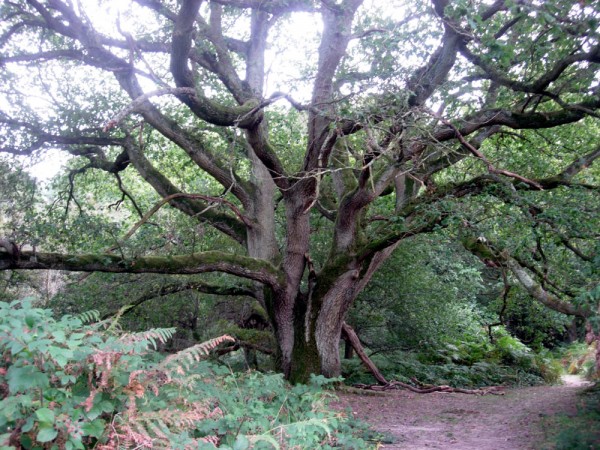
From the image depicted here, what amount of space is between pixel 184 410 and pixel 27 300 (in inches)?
59.1

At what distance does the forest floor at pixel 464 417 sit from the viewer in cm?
654

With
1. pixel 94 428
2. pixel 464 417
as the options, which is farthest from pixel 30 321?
pixel 464 417

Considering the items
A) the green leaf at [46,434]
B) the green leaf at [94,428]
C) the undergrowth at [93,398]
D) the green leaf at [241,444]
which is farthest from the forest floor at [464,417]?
the green leaf at [46,434]

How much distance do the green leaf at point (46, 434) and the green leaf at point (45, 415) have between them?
38 mm

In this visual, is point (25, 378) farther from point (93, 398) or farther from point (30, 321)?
point (93, 398)

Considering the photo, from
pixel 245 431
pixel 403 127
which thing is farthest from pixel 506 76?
pixel 245 431

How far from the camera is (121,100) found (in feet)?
34.9

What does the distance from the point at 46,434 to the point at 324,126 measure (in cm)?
763

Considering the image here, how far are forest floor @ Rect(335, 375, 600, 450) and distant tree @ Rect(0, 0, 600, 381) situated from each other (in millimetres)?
1495

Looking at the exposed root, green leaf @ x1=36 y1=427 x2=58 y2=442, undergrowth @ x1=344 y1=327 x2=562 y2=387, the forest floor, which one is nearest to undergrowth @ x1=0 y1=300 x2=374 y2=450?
green leaf @ x1=36 y1=427 x2=58 y2=442

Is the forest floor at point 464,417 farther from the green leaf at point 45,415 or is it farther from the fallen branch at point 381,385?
the green leaf at point 45,415

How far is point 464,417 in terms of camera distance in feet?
27.9

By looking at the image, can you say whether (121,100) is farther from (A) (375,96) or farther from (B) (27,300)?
(B) (27,300)

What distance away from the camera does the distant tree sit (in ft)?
24.0
